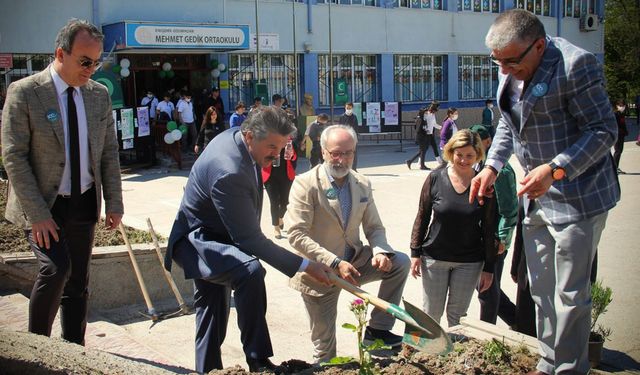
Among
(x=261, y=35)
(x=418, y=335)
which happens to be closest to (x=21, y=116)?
(x=418, y=335)

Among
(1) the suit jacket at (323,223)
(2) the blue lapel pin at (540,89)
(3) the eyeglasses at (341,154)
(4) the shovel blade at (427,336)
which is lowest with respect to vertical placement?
(4) the shovel blade at (427,336)

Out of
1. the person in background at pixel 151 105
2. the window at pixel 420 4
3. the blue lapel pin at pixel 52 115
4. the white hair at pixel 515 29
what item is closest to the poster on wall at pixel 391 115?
the window at pixel 420 4

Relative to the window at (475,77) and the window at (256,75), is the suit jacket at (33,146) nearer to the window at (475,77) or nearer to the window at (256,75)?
the window at (256,75)

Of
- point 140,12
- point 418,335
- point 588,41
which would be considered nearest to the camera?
point 418,335

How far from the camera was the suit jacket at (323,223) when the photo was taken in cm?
461

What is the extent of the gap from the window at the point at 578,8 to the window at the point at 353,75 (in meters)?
14.2

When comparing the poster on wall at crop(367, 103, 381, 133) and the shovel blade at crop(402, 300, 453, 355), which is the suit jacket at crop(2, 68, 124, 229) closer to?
the shovel blade at crop(402, 300, 453, 355)

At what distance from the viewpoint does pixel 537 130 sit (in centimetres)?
325

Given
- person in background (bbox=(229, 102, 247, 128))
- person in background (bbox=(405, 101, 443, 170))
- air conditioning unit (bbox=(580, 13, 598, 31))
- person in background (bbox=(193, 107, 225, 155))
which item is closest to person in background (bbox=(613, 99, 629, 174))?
person in background (bbox=(405, 101, 443, 170))

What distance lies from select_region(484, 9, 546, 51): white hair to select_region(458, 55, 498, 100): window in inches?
1160

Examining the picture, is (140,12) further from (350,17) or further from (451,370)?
(451,370)

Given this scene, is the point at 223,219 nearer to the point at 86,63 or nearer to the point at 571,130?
the point at 86,63

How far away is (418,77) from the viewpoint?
30.4 meters

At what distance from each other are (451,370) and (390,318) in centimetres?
148
